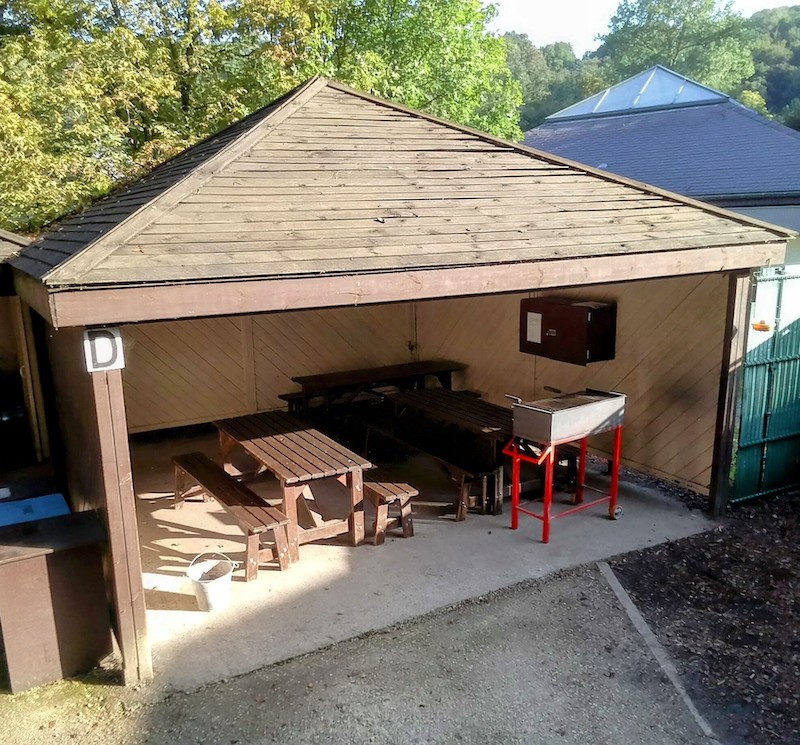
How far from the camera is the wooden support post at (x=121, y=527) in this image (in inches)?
133

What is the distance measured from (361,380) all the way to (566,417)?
3.70 metres

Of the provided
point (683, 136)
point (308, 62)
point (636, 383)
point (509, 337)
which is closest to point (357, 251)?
point (636, 383)

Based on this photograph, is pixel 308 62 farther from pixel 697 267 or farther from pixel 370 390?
pixel 697 267

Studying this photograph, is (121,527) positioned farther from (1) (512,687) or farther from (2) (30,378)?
(2) (30,378)

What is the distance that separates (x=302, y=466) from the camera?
5.08m

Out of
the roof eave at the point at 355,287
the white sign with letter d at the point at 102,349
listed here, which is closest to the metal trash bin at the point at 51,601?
the white sign with letter d at the point at 102,349

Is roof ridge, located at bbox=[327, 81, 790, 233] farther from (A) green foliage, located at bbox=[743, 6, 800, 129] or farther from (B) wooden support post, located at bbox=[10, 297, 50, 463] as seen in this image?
(A) green foliage, located at bbox=[743, 6, 800, 129]

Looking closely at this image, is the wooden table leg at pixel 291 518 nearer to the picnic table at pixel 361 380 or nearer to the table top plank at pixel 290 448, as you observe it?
the table top plank at pixel 290 448

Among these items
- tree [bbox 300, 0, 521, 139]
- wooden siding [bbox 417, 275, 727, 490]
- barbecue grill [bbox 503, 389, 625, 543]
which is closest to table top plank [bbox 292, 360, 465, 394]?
wooden siding [bbox 417, 275, 727, 490]

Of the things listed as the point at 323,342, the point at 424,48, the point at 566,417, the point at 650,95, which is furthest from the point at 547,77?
the point at 566,417

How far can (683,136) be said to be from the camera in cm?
1666

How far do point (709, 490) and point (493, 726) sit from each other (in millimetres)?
3419

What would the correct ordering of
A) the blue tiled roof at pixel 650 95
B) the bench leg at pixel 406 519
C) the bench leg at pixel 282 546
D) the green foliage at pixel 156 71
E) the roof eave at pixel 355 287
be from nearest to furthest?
1. the roof eave at pixel 355 287
2. the bench leg at pixel 282 546
3. the bench leg at pixel 406 519
4. the green foliage at pixel 156 71
5. the blue tiled roof at pixel 650 95

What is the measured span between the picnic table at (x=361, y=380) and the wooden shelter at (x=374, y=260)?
1.03m
